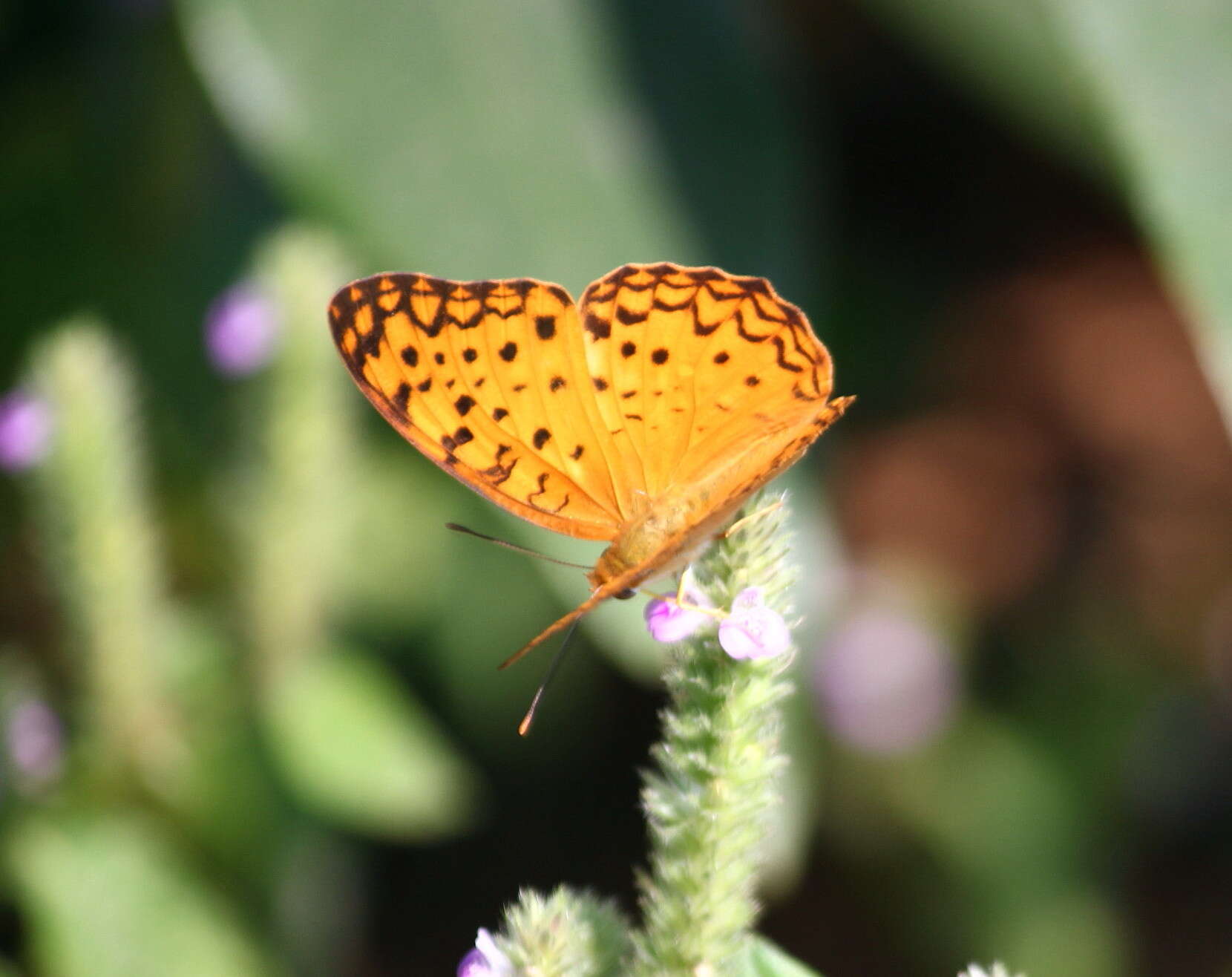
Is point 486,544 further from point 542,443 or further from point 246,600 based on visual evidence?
point 542,443

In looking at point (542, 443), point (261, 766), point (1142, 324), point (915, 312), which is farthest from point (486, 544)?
point (1142, 324)

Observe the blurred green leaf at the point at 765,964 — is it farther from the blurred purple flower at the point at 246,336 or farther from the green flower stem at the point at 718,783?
the blurred purple flower at the point at 246,336

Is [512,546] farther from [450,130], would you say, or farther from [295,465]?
[450,130]

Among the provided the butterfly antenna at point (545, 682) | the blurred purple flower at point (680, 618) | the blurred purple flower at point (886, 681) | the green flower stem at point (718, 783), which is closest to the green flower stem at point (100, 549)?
the butterfly antenna at point (545, 682)

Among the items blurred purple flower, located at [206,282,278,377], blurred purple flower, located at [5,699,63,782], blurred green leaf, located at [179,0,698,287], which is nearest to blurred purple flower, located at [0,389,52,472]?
blurred purple flower, located at [206,282,278,377]

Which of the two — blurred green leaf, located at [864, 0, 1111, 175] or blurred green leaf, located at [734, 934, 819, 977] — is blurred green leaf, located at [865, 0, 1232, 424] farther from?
blurred green leaf, located at [734, 934, 819, 977]

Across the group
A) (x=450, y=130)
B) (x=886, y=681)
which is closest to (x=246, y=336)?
(x=450, y=130)
